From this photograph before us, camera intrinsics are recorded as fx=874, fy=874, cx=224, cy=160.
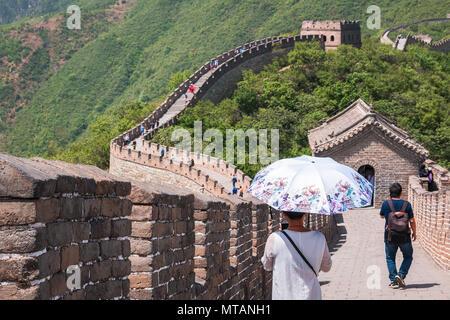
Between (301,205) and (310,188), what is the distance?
19 centimetres

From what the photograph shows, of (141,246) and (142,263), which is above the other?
(141,246)

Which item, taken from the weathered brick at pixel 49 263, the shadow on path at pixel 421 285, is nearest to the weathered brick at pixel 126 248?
the weathered brick at pixel 49 263

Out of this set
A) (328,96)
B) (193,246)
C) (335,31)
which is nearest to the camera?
(193,246)

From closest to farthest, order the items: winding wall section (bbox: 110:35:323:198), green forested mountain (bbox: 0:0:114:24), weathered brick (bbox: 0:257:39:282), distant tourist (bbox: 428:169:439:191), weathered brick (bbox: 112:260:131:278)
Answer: weathered brick (bbox: 0:257:39:282), weathered brick (bbox: 112:260:131:278), distant tourist (bbox: 428:169:439:191), winding wall section (bbox: 110:35:323:198), green forested mountain (bbox: 0:0:114:24)

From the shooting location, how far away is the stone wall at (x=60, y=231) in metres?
3.76

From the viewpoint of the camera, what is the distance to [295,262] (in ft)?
20.5

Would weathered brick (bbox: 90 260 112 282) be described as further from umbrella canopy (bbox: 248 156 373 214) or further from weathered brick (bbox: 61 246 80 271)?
umbrella canopy (bbox: 248 156 373 214)

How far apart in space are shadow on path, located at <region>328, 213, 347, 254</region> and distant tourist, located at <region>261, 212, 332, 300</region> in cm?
1249

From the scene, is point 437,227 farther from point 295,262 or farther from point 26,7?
point 26,7

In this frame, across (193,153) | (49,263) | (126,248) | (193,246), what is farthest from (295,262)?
(193,153)

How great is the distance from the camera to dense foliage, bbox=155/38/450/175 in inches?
2094

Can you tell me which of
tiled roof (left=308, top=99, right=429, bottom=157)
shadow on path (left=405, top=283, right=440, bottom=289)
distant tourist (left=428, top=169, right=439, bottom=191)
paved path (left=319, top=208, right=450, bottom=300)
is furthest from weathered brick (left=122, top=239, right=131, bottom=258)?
tiled roof (left=308, top=99, right=429, bottom=157)

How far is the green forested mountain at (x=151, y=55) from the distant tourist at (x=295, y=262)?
97.5m
